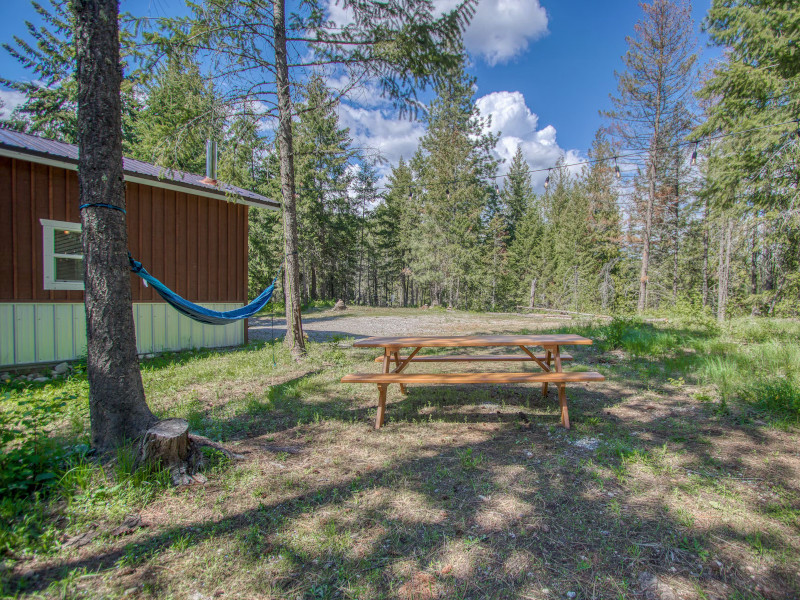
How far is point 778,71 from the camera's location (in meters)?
8.00

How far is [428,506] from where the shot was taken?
6.87 feet

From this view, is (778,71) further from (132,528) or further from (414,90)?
(132,528)

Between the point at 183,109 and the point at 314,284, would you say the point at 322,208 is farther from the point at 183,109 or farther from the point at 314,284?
the point at 183,109

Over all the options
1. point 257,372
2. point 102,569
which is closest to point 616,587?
point 102,569

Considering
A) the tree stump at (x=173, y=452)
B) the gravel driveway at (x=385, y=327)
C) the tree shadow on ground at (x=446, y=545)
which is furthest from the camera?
the gravel driveway at (x=385, y=327)

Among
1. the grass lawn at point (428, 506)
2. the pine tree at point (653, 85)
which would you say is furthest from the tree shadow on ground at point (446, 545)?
the pine tree at point (653, 85)

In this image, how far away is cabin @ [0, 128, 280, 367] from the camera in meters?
5.16

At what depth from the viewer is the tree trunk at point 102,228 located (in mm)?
2314

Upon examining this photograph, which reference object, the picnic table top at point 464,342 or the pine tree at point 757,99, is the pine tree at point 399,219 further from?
the picnic table top at point 464,342

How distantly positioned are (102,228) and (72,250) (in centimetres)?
464

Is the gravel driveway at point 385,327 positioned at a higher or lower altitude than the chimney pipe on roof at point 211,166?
lower

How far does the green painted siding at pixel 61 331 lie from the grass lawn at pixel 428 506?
203 centimetres

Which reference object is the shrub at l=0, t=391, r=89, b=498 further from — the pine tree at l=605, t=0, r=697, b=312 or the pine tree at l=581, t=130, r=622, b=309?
the pine tree at l=581, t=130, r=622, b=309

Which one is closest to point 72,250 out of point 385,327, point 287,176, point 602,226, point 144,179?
point 144,179
